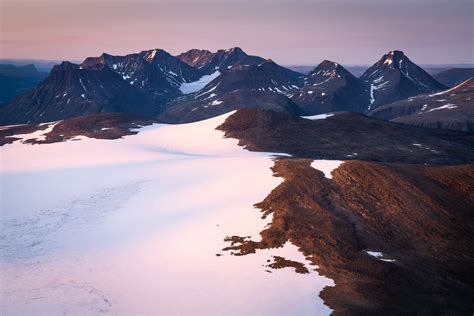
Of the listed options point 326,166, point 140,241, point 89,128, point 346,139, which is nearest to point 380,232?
point 326,166

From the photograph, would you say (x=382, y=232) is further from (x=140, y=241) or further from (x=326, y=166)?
(x=140, y=241)

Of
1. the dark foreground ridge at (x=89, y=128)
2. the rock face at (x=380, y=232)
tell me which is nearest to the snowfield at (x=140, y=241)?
the rock face at (x=380, y=232)

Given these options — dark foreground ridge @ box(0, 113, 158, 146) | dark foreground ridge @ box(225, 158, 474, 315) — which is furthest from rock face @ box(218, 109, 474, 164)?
dark foreground ridge @ box(225, 158, 474, 315)

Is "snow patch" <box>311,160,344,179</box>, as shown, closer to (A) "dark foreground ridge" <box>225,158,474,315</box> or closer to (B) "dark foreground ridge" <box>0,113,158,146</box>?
(A) "dark foreground ridge" <box>225,158,474,315</box>

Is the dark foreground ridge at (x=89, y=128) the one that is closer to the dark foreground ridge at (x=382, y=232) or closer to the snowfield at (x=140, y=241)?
the snowfield at (x=140, y=241)

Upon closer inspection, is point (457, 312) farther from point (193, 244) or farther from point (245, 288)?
point (193, 244)
